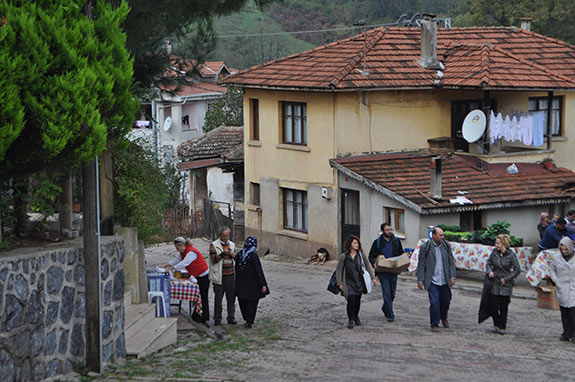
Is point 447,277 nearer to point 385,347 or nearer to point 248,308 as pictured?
point 385,347

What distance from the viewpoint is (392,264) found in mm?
14258

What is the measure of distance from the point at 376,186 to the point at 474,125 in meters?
3.88

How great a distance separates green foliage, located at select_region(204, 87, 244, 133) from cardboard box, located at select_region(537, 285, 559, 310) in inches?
937

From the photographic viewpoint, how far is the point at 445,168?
81.9 feet

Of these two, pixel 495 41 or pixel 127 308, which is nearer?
pixel 127 308

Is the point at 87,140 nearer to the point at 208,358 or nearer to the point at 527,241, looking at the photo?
the point at 208,358

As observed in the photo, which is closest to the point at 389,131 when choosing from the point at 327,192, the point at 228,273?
the point at 327,192

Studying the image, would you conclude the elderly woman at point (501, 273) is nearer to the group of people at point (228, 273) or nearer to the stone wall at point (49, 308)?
the group of people at point (228, 273)

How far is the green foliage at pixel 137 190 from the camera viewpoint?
13.4 metres

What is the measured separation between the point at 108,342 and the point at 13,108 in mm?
3552

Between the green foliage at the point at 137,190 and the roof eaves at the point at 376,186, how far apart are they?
31.2ft

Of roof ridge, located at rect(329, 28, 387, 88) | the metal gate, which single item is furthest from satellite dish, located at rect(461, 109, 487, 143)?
the metal gate

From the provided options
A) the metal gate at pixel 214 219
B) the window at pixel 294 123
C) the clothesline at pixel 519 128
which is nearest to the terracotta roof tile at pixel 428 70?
the window at pixel 294 123

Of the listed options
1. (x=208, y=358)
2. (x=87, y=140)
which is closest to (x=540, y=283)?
(x=208, y=358)
